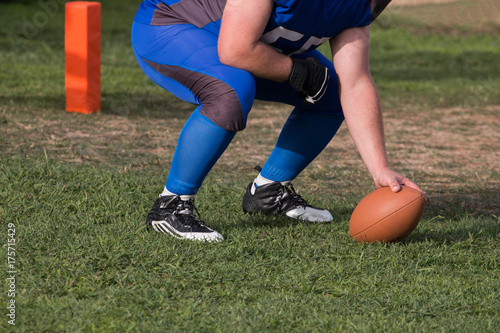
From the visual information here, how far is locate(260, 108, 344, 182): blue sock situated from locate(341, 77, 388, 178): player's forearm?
0.38 metres

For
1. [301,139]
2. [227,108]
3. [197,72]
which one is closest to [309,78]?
[227,108]

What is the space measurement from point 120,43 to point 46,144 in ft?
21.7

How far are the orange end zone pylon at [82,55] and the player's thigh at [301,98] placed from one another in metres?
3.76

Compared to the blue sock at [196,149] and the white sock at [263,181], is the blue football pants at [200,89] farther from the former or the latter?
the white sock at [263,181]

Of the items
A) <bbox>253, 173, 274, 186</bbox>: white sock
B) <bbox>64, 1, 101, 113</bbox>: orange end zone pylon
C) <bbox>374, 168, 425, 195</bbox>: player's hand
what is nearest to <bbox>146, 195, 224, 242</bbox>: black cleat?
<bbox>253, 173, 274, 186</bbox>: white sock

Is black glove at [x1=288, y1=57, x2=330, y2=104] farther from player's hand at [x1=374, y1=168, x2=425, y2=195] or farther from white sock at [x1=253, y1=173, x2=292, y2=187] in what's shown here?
white sock at [x1=253, y1=173, x2=292, y2=187]

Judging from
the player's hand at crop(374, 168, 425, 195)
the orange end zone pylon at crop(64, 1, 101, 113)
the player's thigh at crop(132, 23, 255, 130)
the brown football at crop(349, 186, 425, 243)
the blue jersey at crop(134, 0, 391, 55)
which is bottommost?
the orange end zone pylon at crop(64, 1, 101, 113)

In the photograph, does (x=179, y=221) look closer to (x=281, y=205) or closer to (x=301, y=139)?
(x=281, y=205)

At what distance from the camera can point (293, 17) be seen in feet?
10.7

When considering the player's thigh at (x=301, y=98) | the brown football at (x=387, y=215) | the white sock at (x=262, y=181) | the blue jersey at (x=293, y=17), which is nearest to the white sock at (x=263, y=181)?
the white sock at (x=262, y=181)

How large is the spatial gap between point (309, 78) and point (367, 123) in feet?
1.27

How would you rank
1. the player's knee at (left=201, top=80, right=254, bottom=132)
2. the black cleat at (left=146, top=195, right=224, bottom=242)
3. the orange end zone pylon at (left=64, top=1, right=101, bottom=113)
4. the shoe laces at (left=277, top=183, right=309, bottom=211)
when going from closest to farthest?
the player's knee at (left=201, top=80, right=254, bottom=132) < the black cleat at (left=146, top=195, right=224, bottom=242) < the shoe laces at (left=277, top=183, right=309, bottom=211) < the orange end zone pylon at (left=64, top=1, right=101, bottom=113)

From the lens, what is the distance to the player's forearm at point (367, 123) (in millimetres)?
3393

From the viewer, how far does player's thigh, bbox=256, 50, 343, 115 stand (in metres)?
3.70
